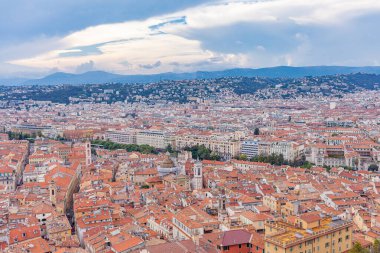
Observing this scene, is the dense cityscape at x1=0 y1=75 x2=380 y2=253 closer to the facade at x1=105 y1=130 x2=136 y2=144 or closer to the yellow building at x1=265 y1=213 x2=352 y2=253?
the yellow building at x1=265 y1=213 x2=352 y2=253

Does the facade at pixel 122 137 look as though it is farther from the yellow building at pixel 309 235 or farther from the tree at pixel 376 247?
the tree at pixel 376 247

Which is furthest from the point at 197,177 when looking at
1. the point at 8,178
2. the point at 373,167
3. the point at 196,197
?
the point at 373,167

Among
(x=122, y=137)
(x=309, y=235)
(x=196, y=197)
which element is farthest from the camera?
(x=122, y=137)

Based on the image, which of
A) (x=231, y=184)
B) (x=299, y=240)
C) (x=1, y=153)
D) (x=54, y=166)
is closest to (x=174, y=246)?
(x=299, y=240)

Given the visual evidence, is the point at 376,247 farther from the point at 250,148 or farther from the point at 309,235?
the point at 250,148

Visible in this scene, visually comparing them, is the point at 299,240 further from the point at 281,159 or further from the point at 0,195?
the point at 281,159

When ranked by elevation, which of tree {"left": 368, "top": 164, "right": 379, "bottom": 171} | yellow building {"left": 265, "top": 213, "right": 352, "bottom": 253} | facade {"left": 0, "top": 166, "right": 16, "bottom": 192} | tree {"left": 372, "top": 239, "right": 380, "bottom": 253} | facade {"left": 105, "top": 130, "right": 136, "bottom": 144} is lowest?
facade {"left": 105, "top": 130, "right": 136, "bottom": 144}

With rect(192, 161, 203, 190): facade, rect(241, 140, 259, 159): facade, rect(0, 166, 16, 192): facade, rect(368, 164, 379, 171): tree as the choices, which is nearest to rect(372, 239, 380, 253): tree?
rect(192, 161, 203, 190): facade

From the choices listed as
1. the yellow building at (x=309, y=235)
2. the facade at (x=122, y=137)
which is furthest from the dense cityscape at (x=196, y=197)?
the facade at (x=122, y=137)
